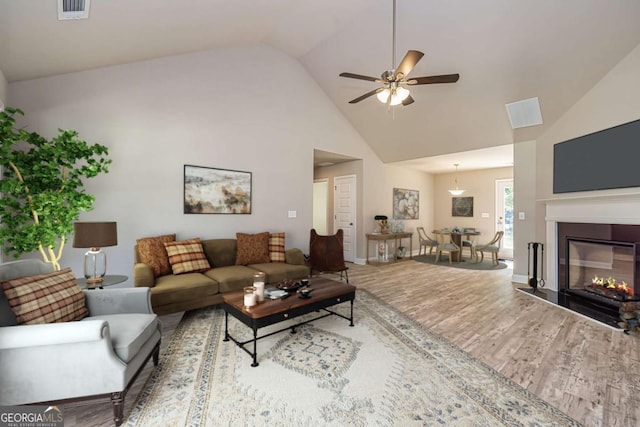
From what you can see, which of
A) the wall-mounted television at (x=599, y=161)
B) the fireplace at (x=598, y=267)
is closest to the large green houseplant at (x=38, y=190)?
the fireplace at (x=598, y=267)

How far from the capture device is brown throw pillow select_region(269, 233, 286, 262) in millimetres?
4438

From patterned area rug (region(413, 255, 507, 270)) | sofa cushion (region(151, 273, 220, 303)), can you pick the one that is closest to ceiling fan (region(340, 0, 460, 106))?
sofa cushion (region(151, 273, 220, 303))

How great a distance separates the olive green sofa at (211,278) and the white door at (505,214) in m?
6.20

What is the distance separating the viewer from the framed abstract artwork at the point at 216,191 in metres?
4.10

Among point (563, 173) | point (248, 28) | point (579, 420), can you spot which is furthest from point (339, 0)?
point (579, 420)

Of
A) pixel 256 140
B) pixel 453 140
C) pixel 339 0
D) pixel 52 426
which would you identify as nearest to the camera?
pixel 52 426

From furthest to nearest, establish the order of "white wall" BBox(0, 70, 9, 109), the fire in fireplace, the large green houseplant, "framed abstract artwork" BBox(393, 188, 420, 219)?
"framed abstract artwork" BBox(393, 188, 420, 219), the fire in fireplace, "white wall" BBox(0, 70, 9, 109), the large green houseplant

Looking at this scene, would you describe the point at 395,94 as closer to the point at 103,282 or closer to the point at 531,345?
the point at 531,345

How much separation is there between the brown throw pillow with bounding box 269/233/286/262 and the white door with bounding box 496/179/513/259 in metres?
6.39

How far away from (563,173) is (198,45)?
573 cm

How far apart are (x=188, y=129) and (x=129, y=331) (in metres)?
3.07

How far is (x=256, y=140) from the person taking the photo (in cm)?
479

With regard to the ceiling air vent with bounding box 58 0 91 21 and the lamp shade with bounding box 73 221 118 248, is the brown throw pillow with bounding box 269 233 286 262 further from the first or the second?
the ceiling air vent with bounding box 58 0 91 21

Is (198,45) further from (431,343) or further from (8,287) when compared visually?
(431,343)
